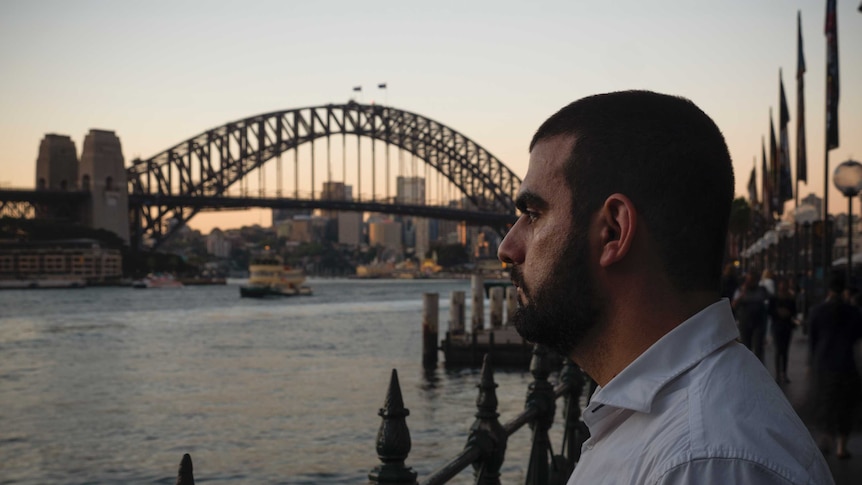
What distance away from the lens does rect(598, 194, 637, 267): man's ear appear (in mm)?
1242

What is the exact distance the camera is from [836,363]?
7.08m

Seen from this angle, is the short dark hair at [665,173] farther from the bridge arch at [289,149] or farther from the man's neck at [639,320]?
the bridge arch at [289,149]

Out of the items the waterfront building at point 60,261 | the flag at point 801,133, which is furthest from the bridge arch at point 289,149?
the flag at point 801,133

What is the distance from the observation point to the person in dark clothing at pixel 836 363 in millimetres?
6969

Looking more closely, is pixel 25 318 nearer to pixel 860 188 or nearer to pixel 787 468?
pixel 860 188

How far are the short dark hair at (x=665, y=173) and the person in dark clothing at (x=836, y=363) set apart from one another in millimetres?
6089

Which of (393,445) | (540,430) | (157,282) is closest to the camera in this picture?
(393,445)

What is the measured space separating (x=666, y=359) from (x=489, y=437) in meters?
3.18

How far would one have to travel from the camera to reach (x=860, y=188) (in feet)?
40.5

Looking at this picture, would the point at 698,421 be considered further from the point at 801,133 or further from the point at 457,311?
the point at 457,311

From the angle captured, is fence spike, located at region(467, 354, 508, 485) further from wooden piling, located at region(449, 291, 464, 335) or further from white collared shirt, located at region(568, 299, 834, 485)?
wooden piling, located at region(449, 291, 464, 335)

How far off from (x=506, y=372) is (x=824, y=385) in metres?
20.3

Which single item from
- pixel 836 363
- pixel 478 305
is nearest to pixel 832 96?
pixel 836 363

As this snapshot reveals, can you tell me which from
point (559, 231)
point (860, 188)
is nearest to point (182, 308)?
point (860, 188)
